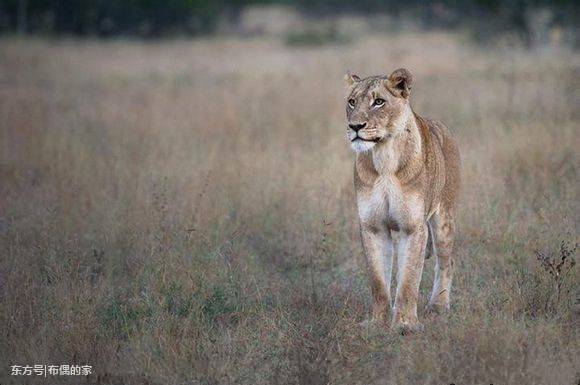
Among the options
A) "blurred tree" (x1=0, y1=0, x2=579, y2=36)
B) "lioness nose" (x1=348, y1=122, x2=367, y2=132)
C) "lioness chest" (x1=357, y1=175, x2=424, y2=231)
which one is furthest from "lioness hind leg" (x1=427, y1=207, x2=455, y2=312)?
"blurred tree" (x1=0, y1=0, x2=579, y2=36)

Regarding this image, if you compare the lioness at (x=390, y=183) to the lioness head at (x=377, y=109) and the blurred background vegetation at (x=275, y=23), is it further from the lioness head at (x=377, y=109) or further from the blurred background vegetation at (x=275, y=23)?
the blurred background vegetation at (x=275, y=23)

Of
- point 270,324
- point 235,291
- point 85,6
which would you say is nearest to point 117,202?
point 235,291

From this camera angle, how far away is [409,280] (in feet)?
17.4

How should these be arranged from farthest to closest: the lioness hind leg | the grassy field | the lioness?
the lioness hind leg < the lioness < the grassy field

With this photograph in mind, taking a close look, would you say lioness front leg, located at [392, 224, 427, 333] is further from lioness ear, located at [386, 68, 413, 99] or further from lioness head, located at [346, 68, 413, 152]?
lioness ear, located at [386, 68, 413, 99]

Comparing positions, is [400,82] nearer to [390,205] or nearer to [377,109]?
[377,109]

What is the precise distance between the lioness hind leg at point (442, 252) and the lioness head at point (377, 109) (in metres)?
1.10

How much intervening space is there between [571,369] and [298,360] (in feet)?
5.06

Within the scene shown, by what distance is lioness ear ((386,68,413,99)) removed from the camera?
520 centimetres

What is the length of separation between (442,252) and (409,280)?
0.82 meters

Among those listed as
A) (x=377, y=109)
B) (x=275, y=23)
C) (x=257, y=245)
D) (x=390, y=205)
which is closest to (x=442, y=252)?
(x=390, y=205)

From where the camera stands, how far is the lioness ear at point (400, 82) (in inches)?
205

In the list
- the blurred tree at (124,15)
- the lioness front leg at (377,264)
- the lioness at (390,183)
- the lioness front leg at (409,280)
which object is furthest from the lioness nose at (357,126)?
the blurred tree at (124,15)

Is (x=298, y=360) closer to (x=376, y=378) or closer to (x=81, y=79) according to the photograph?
(x=376, y=378)
